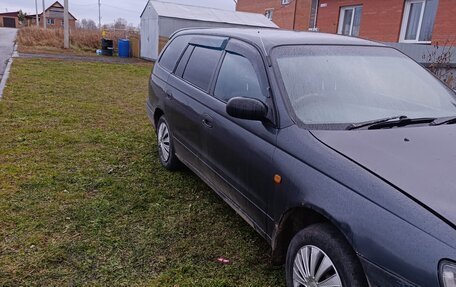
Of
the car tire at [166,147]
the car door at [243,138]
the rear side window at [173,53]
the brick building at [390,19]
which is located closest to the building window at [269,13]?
the brick building at [390,19]

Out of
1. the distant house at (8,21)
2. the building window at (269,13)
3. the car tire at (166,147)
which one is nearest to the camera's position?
the car tire at (166,147)

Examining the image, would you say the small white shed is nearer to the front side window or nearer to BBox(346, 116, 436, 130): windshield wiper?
the front side window

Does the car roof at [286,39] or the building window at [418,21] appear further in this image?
the building window at [418,21]

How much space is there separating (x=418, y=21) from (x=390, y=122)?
15333 mm

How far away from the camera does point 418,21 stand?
51.5 ft

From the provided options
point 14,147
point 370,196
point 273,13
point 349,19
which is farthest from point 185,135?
point 273,13

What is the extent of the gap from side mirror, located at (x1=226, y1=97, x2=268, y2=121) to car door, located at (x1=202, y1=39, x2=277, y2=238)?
0.06 meters

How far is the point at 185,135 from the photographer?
4.12 metres

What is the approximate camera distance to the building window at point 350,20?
1911cm

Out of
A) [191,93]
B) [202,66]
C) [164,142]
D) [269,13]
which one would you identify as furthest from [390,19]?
[269,13]

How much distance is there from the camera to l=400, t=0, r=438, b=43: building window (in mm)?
14781

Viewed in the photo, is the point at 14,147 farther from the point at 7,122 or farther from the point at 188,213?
the point at 188,213

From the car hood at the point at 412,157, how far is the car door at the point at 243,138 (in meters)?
0.46

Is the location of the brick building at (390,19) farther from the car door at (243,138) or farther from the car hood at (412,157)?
the car hood at (412,157)
